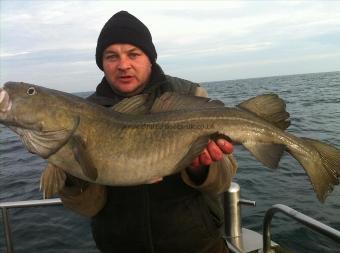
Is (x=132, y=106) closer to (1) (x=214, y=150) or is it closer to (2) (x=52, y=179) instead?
(1) (x=214, y=150)

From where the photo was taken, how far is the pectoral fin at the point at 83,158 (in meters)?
3.11

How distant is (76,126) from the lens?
3.27 meters

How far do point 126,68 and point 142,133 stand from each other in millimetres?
825

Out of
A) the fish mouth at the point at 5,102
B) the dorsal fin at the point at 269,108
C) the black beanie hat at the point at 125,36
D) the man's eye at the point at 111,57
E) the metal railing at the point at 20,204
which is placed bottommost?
the metal railing at the point at 20,204

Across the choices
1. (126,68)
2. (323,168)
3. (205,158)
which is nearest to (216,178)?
(205,158)

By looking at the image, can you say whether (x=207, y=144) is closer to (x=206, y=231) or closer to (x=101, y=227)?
(x=206, y=231)

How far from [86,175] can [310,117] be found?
2266 centimetres

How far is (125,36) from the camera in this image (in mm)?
4043

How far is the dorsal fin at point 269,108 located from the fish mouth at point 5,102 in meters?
1.99

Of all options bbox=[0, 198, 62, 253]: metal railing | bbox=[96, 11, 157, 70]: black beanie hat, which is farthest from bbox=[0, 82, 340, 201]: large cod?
bbox=[0, 198, 62, 253]: metal railing

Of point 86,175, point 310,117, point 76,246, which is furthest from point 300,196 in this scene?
point 310,117

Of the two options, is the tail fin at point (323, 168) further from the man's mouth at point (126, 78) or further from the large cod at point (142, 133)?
the man's mouth at point (126, 78)

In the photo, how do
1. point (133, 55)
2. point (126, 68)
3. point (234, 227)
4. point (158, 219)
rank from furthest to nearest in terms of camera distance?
point (234, 227) < point (133, 55) < point (126, 68) < point (158, 219)

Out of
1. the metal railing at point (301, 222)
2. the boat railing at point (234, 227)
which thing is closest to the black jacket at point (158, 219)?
the metal railing at point (301, 222)
